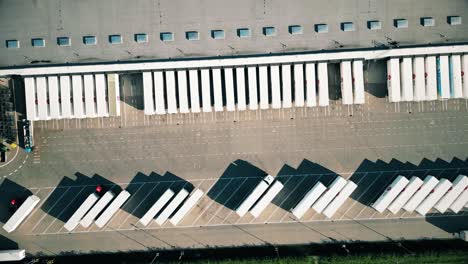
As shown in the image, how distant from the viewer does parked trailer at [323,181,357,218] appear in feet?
116

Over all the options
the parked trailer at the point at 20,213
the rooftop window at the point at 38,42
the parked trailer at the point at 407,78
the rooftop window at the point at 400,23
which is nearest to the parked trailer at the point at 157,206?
the parked trailer at the point at 20,213

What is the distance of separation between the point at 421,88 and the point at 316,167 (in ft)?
32.9

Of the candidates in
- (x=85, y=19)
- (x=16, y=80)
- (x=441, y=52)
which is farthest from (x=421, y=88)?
(x=16, y=80)

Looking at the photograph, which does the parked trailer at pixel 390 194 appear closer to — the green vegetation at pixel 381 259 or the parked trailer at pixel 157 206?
the green vegetation at pixel 381 259

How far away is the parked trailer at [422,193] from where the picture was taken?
35344 mm

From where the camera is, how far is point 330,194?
35.4m

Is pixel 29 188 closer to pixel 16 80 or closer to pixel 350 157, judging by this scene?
pixel 16 80

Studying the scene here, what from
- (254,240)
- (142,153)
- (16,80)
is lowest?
(254,240)

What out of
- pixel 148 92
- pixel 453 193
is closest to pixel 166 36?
pixel 148 92

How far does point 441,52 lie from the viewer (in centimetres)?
3441

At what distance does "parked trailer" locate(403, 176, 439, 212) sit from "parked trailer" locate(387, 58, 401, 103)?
21.9 feet

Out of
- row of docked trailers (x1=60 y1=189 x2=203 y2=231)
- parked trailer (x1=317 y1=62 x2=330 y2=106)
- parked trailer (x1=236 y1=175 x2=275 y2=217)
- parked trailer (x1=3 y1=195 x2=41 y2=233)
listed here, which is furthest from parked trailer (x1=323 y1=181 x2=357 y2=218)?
parked trailer (x1=3 y1=195 x2=41 y2=233)

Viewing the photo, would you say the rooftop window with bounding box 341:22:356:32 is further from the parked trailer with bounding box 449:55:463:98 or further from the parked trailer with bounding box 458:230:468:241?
the parked trailer with bounding box 458:230:468:241

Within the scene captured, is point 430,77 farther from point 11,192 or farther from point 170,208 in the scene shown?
point 11,192
